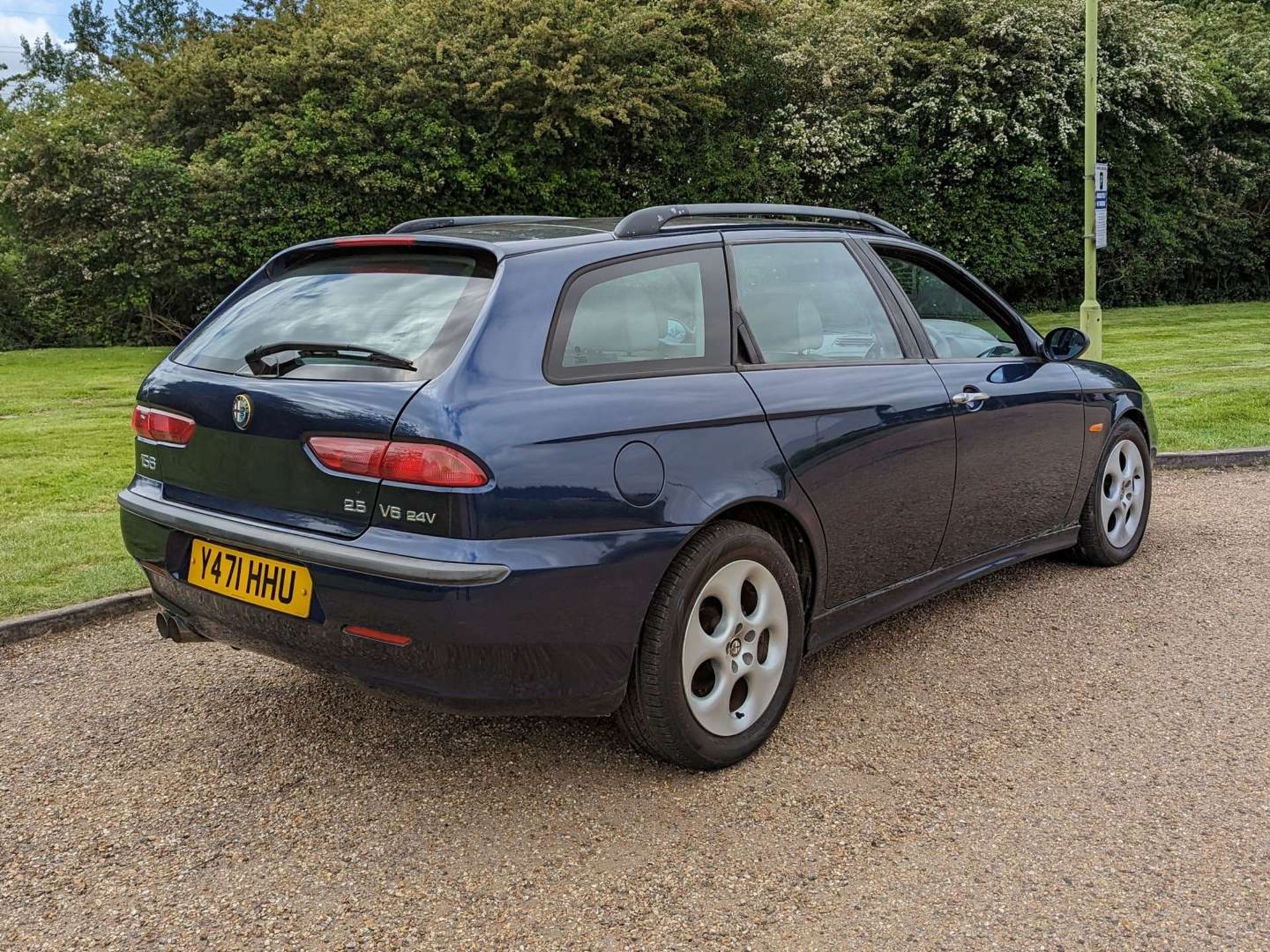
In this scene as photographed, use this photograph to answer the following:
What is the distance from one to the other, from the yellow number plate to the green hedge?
16.4 m

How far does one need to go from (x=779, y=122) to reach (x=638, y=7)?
352cm

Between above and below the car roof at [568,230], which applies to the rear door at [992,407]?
below

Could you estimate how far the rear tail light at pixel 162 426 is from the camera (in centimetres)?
346

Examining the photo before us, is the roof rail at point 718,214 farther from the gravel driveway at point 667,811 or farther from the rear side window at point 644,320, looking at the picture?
the gravel driveway at point 667,811

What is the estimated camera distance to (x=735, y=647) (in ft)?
11.2

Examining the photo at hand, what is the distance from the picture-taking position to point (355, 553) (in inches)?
116

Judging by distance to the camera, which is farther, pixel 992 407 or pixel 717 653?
pixel 992 407

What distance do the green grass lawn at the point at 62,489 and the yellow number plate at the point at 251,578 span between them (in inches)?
82.7

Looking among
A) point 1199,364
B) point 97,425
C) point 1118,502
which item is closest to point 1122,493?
point 1118,502

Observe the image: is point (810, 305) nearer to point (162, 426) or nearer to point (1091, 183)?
point (162, 426)

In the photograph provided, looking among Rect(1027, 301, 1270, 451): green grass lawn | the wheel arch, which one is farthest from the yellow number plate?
Rect(1027, 301, 1270, 451): green grass lawn

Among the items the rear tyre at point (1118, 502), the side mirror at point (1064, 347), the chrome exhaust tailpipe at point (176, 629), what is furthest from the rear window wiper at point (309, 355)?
the rear tyre at point (1118, 502)

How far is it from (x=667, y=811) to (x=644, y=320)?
4.64 feet

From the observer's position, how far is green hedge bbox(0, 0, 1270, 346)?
18.9 m
